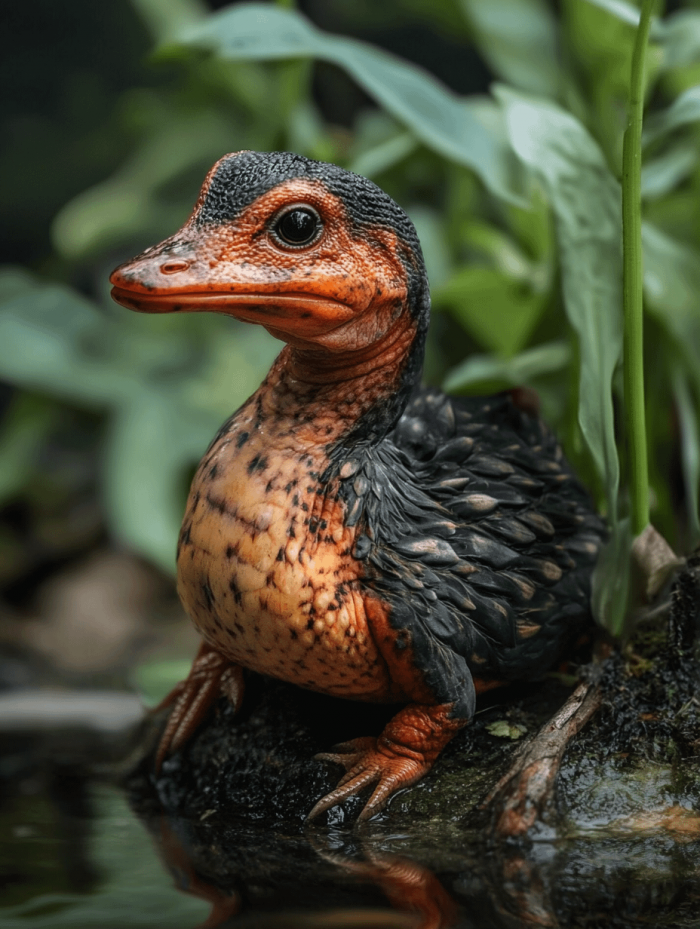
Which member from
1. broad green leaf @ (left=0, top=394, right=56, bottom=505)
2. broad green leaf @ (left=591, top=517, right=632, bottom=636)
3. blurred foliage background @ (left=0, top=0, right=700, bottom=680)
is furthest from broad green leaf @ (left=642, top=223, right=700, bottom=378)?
broad green leaf @ (left=0, top=394, right=56, bottom=505)

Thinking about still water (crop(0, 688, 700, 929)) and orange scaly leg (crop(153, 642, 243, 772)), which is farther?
orange scaly leg (crop(153, 642, 243, 772))

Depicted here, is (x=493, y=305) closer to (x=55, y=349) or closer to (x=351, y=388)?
(x=351, y=388)

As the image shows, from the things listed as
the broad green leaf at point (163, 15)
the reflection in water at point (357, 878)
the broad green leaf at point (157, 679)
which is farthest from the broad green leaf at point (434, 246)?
the reflection in water at point (357, 878)

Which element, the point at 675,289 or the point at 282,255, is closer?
the point at 282,255

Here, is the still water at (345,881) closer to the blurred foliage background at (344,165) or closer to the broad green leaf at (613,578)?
the broad green leaf at (613,578)

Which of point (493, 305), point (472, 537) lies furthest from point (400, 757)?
point (493, 305)

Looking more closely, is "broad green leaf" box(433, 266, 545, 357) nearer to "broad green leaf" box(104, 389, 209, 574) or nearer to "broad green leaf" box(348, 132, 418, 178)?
"broad green leaf" box(348, 132, 418, 178)
